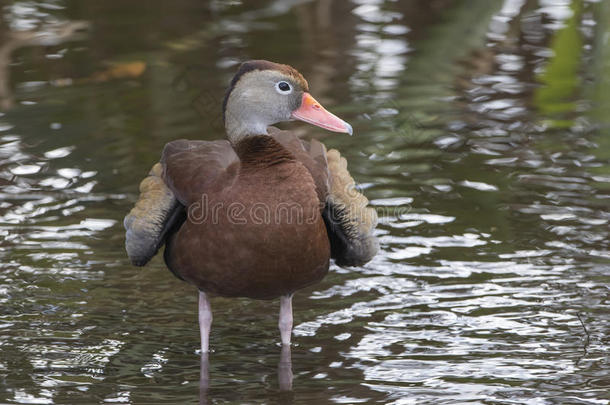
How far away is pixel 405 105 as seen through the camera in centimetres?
937

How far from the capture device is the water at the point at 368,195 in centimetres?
527

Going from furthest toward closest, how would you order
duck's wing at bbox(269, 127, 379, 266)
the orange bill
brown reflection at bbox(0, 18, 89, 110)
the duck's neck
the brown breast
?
brown reflection at bbox(0, 18, 89, 110)
duck's wing at bbox(269, 127, 379, 266)
the orange bill
the duck's neck
the brown breast

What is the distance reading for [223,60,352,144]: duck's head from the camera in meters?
5.26

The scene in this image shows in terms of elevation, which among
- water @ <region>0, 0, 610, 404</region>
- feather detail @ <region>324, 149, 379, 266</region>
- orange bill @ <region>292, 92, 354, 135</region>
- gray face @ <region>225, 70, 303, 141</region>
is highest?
gray face @ <region>225, 70, 303, 141</region>

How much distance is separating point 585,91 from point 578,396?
17.4 feet

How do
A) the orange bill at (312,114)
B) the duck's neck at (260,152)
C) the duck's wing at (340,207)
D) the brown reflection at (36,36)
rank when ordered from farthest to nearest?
1. the brown reflection at (36,36)
2. the duck's wing at (340,207)
3. the orange bill at (312,114)
4. the duck's neck at (260,152)

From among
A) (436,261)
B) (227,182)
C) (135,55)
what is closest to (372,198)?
(436,261)

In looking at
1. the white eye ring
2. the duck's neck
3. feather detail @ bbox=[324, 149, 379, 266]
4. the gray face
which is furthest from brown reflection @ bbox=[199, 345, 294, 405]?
the white eye ring

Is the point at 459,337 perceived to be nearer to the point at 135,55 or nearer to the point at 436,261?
the point at 436,261

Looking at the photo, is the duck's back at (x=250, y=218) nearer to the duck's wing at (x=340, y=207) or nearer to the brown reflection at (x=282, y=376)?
the duck's wing at (x=340, y=207)

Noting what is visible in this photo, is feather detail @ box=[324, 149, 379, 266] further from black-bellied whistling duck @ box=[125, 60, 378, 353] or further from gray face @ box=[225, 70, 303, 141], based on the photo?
gray face @ box=[225, 70, 303, 141]

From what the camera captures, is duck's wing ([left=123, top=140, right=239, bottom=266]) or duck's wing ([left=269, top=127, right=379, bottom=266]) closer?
duck's wing ([left=123, top=140, right=239, bottom=266])

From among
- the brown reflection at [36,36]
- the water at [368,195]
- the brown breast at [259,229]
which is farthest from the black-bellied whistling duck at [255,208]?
the brown reflection at [36,36]

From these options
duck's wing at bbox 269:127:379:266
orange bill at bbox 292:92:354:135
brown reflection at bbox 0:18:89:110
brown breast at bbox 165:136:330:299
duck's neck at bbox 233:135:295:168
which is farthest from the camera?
brown reflection at bbox 0:18:89:110
